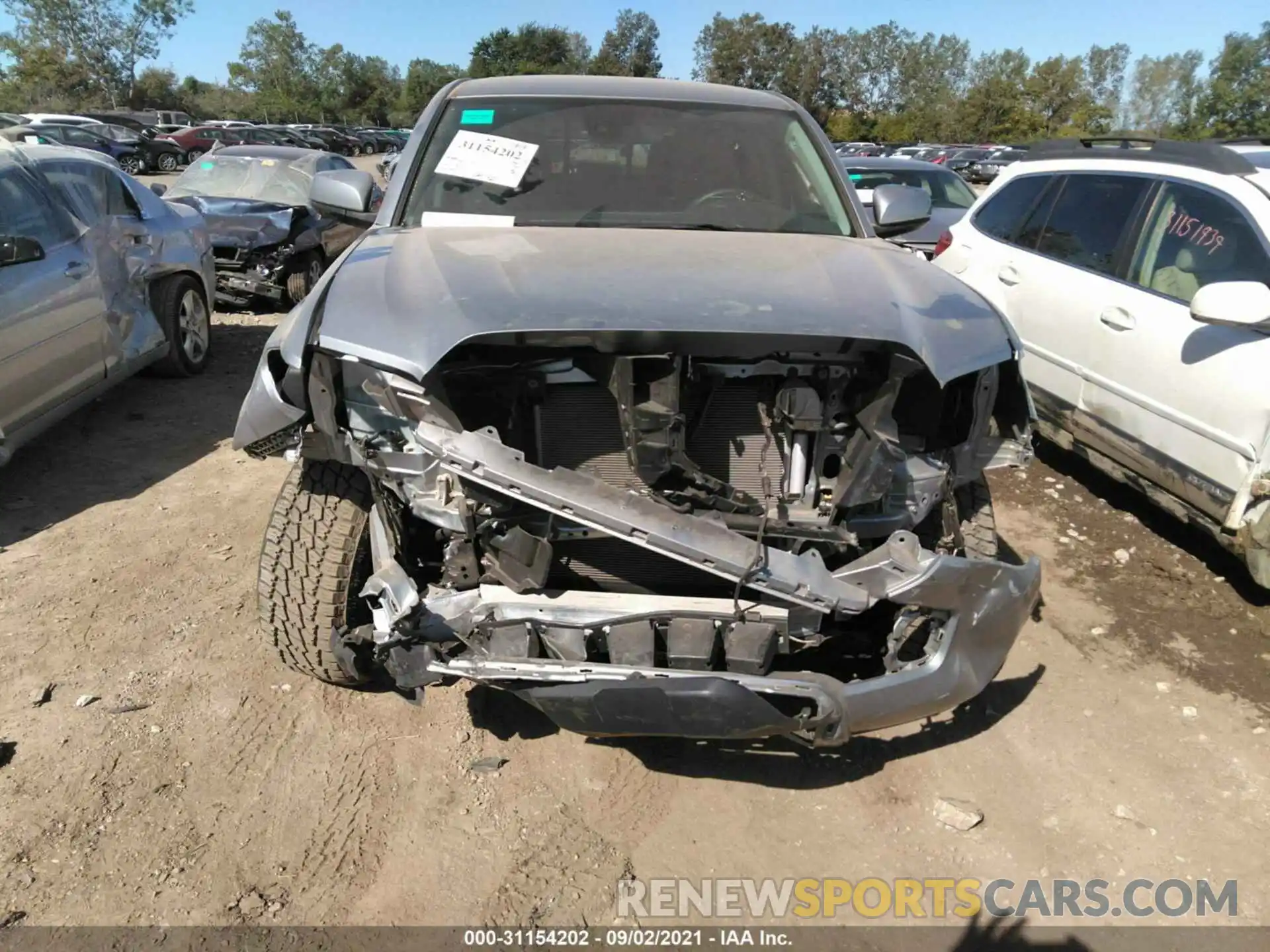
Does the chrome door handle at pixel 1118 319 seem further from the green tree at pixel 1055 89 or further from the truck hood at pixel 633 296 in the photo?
the green tree at pixel 1055 89

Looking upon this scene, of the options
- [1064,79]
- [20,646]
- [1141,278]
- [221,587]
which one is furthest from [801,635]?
[1064,79]

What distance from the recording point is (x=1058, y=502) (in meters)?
4.80

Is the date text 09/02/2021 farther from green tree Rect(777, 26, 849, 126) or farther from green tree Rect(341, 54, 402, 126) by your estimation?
green tree Rect(341, 54, 402, 126)

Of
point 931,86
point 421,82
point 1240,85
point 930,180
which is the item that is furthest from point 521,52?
point 930,180

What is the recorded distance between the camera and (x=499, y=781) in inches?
106

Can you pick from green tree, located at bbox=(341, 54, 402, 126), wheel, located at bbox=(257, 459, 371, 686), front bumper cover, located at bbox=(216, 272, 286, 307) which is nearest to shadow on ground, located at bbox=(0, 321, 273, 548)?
front bumper cover, located at bbox=(216, 272, 286, 307)

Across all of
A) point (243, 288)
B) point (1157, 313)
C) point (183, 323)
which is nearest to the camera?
point (1157, 313)

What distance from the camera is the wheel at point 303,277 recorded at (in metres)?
8.13

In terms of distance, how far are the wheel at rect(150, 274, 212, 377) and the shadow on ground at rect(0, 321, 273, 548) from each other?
0.12m

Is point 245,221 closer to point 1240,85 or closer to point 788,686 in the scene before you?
point 788,686

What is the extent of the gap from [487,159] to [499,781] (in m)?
2.26

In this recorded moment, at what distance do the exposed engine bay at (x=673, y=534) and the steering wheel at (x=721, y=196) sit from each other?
1.26 meters

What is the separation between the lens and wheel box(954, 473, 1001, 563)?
290 cm

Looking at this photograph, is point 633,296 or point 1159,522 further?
point 1159,522
